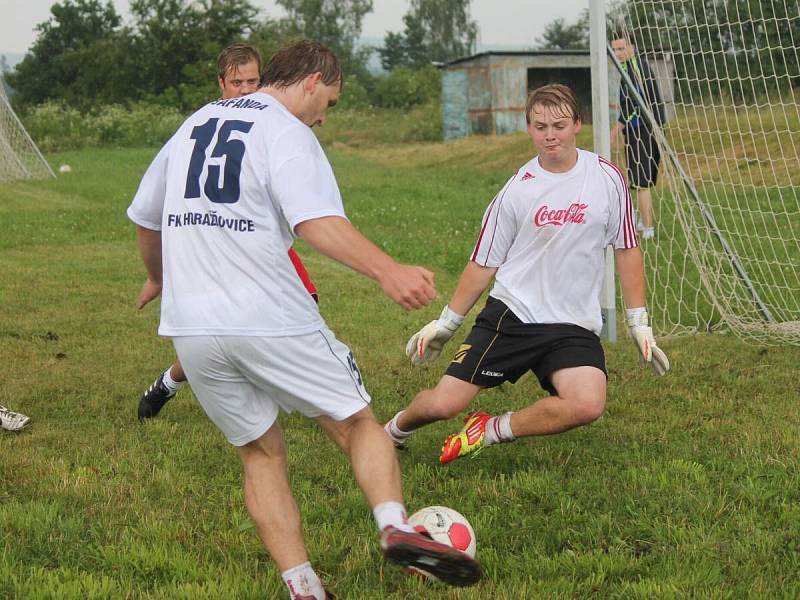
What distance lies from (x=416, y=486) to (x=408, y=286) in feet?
6.21

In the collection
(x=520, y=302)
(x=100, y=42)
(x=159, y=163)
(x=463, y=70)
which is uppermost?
(x=100, y=42)

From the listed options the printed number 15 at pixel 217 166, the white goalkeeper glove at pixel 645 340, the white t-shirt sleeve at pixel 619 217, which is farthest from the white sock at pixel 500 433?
the printed number 15 at pixel 217 166

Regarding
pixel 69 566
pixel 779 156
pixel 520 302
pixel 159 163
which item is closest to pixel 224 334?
pixel 159 163

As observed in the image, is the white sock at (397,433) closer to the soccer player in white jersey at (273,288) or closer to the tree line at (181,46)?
the soccer player in white jersey at (273,288)

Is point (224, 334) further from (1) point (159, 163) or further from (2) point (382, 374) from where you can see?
(2) point (382, 374)

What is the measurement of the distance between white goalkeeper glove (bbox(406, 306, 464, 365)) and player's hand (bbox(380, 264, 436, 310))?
200 centimetres

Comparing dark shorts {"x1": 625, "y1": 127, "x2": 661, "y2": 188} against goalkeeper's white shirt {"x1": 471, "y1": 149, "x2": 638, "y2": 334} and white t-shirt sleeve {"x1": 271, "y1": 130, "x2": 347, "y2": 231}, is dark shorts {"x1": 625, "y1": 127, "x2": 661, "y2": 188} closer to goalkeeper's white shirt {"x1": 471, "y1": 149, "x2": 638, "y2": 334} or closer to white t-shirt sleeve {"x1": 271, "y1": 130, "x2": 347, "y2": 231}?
goalkeeper's white shirt {"x1": 471, "y1": 149, "x2": 638, "y2": 334}

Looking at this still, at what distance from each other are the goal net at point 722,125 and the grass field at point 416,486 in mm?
700

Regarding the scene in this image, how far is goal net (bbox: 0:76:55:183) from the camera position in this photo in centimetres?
2541

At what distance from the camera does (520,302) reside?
5.00 m

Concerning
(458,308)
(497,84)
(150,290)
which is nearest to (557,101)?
(458,308)

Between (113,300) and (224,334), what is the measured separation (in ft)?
24.4

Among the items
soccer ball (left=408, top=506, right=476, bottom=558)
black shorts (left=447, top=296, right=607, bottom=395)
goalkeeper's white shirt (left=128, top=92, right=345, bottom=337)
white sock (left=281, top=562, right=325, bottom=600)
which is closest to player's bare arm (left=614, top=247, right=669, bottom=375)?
black shorts (left=447, top=296, right=607, bottom=395)

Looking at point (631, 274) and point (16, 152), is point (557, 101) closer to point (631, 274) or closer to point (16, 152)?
point (631, 274)
